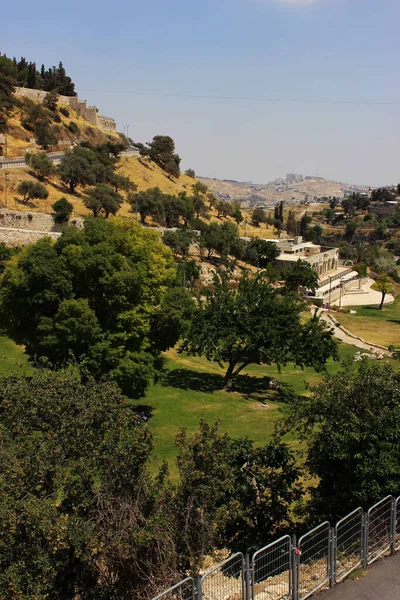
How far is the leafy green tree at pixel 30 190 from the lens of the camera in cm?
6712

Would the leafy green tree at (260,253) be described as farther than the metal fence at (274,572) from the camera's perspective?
Yes

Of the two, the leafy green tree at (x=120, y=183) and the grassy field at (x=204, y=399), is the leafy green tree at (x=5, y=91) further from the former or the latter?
the grassy field at (x=204, y=399)

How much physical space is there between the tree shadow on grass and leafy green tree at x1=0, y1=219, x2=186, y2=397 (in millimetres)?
9172

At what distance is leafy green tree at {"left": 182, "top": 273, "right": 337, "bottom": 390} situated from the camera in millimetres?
32969

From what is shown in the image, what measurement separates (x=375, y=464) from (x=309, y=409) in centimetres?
278

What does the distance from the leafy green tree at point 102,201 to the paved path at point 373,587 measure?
2434 inches

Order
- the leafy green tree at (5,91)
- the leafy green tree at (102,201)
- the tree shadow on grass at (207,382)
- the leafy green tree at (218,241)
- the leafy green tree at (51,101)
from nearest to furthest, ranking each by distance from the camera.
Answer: the tree shadow on grass at (207,382) < the leafy green tree at (102,201) < the leafy green tree at (218,241) < the leafy green tree at (5,91) < the leafy green tree at (51,101)

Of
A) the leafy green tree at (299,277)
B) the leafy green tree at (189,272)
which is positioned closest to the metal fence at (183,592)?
the leafy green tree at (189,272)

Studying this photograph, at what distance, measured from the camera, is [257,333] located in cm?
3272

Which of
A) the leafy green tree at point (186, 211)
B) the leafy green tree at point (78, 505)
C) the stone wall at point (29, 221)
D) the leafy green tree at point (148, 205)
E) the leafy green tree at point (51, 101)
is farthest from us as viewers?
the leafy green tree at point (51, 101)

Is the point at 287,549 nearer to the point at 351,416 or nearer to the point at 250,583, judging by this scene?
the point at 250,583

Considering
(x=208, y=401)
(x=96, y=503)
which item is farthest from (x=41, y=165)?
(x=96, y=503)

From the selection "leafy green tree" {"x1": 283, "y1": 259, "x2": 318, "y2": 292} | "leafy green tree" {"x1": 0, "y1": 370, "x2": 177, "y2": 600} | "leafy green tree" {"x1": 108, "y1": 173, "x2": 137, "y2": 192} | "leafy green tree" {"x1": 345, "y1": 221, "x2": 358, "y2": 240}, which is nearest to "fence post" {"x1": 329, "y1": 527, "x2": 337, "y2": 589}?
"leafy green tree" {"x1": 0, "y1": 370, "x2": 177, "y2": 600}

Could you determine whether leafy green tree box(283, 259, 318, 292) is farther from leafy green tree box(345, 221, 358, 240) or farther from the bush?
leafy green tree box(345, 221, 358, 240)
